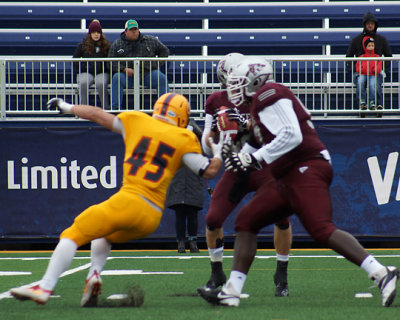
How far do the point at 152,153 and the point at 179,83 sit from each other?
713 centimetres

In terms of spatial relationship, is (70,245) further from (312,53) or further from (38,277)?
(312,53)

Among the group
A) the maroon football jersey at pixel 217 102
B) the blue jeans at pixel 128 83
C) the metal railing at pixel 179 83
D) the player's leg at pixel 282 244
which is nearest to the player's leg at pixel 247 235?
the player's leg at pixel 282 244

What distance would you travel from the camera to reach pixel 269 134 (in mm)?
5734

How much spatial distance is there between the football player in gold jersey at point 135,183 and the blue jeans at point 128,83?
260 inches

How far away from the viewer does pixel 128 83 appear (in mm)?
12594

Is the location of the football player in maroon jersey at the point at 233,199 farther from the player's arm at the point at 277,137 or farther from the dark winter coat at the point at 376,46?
the dark winter coat at the point at 376,46

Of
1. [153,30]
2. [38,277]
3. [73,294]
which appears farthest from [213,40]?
[73,294]

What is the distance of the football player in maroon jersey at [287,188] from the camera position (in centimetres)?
541

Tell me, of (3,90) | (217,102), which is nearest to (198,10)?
(3,90)

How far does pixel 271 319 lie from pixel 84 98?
8101 millimetres

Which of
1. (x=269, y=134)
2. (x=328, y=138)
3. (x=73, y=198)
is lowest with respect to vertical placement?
(x=73, y=198)

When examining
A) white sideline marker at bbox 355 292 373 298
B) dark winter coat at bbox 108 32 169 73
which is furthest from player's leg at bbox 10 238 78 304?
dark winter coat at bbox 108 32 169 73

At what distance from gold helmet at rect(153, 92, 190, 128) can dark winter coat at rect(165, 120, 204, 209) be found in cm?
507

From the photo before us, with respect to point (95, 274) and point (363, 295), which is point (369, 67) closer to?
point (363, 295)
